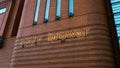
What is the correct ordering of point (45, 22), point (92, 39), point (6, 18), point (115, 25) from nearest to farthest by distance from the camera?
point (92, 39) → point (115, 25) → point (45, 22) → point (6, 18)

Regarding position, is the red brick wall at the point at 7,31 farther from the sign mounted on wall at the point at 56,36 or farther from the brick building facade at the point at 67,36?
the sign mounted on wall at the point at 56,36

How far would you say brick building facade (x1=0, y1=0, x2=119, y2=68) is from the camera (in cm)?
1211

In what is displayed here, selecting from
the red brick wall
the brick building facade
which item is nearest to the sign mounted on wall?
the brick building facade

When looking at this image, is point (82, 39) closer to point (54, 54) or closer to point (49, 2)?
point (54, 54)

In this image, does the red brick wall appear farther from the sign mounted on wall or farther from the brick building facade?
the sign mounted on wall

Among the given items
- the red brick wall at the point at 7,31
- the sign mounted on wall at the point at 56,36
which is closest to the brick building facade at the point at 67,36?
the sign mounted on wall at the point at 56,36

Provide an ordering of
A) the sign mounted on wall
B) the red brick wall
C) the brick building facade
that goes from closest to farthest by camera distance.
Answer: the brick building facade < the sign mounted on wall < the red brick wall

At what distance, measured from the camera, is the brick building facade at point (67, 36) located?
12.1 m

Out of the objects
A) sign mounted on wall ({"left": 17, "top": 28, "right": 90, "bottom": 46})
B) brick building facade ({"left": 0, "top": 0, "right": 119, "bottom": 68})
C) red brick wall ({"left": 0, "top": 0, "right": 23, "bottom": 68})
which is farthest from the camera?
red brick wall ({"left": 0, "top": 0, "right": 23, "bottom": 68})

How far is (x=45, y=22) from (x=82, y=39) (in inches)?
172

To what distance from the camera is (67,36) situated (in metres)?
13.6

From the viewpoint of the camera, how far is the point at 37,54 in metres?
14.5

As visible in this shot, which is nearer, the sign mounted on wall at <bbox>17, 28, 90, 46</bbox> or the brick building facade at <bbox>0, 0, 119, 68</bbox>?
the brick building facade at <bbox>0, 0, 119, 68</bbox>

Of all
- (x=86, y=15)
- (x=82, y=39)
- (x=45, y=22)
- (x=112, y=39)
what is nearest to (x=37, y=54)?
(x=45, y=22)
